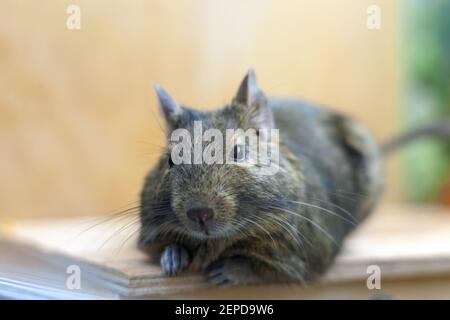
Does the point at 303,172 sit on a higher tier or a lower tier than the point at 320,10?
lower

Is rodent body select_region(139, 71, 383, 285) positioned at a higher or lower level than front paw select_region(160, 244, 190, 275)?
higher

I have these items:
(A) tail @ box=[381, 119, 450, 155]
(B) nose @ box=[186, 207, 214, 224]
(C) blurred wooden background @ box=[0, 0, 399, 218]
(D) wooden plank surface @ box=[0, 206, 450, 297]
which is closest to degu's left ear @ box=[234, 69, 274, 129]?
→ (B) nose @ box=[186, 207, 214, 224]

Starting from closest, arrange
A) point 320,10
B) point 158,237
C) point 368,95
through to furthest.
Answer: point 158,237
point 320,10
point 368,95
